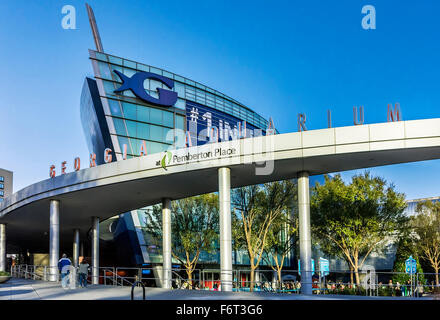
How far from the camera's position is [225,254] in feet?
76.3

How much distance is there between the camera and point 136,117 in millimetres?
51688

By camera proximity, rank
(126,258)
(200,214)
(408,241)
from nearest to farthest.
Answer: (200,214)
(408,241)
(126,258)

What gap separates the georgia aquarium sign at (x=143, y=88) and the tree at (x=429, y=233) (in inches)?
1125

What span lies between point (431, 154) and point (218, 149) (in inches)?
381

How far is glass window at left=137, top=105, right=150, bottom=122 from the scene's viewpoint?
52034 millimetres

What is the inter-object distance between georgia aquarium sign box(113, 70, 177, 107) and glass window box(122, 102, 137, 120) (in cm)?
138

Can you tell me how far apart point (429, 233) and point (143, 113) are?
3102 cm

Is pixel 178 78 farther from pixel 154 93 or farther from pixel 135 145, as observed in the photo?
pixel 135 145

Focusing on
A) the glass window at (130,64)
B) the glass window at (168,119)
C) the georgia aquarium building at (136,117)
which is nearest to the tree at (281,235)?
the georgia aquarium building at (136,117)

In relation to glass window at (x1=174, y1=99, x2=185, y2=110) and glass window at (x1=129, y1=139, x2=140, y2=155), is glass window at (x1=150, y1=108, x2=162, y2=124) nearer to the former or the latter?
glass window at (x1=174, y1=99, x2=185, y2=110)

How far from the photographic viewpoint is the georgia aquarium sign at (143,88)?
2044 inches
